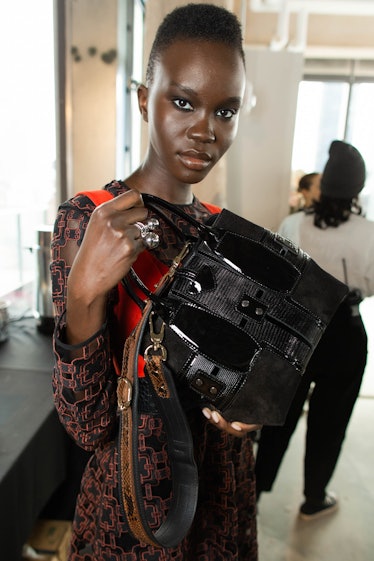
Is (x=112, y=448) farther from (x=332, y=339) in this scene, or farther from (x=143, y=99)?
(x=332, y=339)

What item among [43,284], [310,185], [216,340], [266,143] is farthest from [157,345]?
[266,143]

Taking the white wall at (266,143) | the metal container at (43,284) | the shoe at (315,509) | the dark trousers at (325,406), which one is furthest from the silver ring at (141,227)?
the white wall at (266,143)

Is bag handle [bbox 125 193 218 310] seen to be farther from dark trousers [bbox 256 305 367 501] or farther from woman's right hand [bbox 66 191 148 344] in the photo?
dark trousers [bbox 256 305 367 501]

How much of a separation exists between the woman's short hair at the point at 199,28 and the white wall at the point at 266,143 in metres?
1.97

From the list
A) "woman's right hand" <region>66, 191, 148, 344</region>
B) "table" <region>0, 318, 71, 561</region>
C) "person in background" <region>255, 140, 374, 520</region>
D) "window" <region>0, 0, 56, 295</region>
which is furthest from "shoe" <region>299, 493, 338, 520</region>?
"woman's right hand" <region>66, 191, 148, 344</region>

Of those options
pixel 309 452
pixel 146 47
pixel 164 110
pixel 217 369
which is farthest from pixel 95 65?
pixel 309 452

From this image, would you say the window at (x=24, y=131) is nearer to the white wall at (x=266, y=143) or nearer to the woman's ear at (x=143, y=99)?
the woman's ear at (x=143, y=99)

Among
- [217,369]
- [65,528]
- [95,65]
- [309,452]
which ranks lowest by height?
[309,452]

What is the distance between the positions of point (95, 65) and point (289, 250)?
1.54 metres

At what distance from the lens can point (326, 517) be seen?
1.68m

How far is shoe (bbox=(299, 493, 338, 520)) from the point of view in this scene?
5.46ft

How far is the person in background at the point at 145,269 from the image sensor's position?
0.46 meters

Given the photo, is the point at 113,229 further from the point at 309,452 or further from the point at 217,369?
the point at 309,452

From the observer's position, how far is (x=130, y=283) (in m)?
0.53
